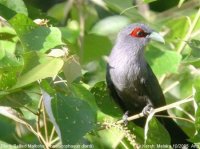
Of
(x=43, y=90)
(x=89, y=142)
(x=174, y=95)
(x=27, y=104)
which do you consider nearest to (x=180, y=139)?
(x=174, y=95)

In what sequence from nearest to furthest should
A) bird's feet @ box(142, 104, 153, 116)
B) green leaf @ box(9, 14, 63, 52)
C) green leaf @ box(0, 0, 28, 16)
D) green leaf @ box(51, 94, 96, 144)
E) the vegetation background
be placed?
green leaf @ box(51, 94, 96, 144) < the vegetation background < green leaf @ box(9, 14, 63, 52) < green leaf @ box(0, 0, 28, 16) < bird's feet @ box(142, 104, 153, 116)

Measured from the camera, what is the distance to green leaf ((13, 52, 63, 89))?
265cm

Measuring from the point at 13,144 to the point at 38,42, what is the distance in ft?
2.61

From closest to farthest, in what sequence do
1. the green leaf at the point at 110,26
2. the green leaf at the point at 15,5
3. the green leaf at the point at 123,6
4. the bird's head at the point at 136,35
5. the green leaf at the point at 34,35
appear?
1. the green leaf at the point at 34,35
2. the green leaf at the point at 15,5
3. the green leaf at the point at 123,6
4. the bird's head at the point at 136,35
5. the green leaf at the point at 110,26

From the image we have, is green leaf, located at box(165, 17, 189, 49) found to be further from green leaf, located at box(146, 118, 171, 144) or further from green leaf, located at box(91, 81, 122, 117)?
green leaf, located at box(146, 118, 171, 144)

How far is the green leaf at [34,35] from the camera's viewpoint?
9.95ft

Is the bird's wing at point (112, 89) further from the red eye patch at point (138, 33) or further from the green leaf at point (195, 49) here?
the green leaf at point (195, 49)

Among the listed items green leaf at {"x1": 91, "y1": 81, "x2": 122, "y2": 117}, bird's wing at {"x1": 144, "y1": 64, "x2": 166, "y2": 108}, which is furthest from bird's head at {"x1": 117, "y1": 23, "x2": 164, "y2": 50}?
green leaf at {"x1": 91, "y1": 81, "x2": 122, "y2": 117}

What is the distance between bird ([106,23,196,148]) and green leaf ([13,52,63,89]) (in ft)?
5.39

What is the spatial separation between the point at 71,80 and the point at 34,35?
1.17ft

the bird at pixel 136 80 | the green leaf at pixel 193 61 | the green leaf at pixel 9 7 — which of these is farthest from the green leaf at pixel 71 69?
the bird at pixel 136 80

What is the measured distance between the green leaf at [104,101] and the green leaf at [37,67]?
92 centimetres

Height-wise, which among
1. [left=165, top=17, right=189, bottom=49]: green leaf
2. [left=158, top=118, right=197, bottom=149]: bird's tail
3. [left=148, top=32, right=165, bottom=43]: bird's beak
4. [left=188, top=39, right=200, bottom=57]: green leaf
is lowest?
[left=158, top=118, right=197, bottom=149]: bird's tail

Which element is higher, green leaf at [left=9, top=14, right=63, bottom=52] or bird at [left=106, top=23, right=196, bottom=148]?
green leaf at [left=9, top=14, right=63, bottom=52]
